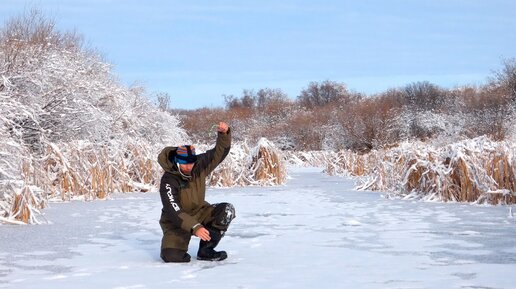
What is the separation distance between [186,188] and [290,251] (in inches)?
39.8

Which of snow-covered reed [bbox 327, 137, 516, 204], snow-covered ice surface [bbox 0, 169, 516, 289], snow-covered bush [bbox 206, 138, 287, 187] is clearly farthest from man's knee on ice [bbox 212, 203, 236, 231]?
snow-covered bush [bbox 206, 138, 287, 187]

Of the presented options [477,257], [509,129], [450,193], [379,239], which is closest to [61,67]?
[450,193]

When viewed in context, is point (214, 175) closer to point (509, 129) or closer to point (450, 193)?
point (450, 193)

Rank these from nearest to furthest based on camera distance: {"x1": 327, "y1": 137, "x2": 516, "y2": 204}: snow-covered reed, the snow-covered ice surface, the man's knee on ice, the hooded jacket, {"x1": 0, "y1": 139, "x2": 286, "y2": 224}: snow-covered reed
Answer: the snow-covered ice surface
the hooded jacket
the man's knee on ice
{"x1": 0, "y1": 139, "x2": 286, "y2": 224}: snow-covered reed
{"x1": 327, "y1": 137, "x2": 516, "y2": 204}: snow-covered reed

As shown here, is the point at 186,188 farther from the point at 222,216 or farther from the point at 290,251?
the point at 290,251

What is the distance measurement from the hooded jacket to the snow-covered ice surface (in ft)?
1.13

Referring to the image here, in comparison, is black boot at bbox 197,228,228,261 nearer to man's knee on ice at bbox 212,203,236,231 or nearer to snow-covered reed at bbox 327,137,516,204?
man's knee on ice at bbox 212,203,236,231

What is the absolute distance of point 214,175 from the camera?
15.5 metres

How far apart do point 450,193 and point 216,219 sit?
6.17 metres

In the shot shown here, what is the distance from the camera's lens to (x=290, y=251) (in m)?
5.25

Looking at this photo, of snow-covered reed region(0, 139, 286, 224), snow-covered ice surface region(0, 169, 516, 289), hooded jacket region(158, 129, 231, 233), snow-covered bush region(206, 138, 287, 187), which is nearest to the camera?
snow-covered ice surface region(0, 169, 516, 289)

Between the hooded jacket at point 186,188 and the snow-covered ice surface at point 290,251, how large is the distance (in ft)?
1.13

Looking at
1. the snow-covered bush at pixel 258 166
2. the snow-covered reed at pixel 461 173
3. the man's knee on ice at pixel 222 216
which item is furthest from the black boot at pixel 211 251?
the snow-covered bush at pixel 258 166

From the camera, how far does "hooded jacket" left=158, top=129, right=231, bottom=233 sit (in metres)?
4.73
